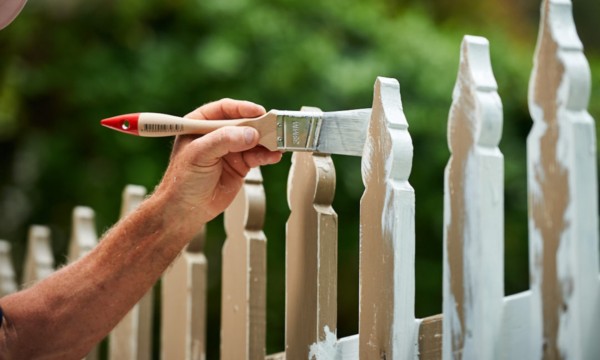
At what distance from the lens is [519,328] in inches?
57.7

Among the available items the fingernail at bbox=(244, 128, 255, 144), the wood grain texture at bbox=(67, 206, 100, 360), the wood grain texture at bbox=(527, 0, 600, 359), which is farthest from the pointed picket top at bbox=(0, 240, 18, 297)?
the wood grain texture at bbox=(527, 0, 600, 359)

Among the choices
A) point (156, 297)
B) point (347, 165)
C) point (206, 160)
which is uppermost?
point (206, 160)

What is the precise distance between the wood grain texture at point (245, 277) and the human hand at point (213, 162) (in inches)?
7.7

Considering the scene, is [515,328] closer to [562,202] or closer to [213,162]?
[562,202]

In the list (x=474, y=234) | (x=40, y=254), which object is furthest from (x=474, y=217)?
(x=40, y=254)

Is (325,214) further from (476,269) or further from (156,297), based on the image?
(156,297)

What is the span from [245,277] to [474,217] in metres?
0.72

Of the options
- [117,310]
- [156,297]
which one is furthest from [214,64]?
[117,310]

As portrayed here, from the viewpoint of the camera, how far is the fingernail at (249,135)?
5.55 feet

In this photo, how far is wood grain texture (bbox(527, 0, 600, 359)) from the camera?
137 cm

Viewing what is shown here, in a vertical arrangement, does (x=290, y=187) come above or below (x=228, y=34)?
below

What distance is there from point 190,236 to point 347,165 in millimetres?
3317

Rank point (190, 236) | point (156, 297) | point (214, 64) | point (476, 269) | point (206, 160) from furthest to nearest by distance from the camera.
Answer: point (156, 297) → point (214, 64) → point (190, 236) → point (206, 160) → point (476, 269)

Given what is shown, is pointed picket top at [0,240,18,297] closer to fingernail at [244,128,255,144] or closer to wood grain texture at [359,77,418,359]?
fingernail at [244,128,255,144]
